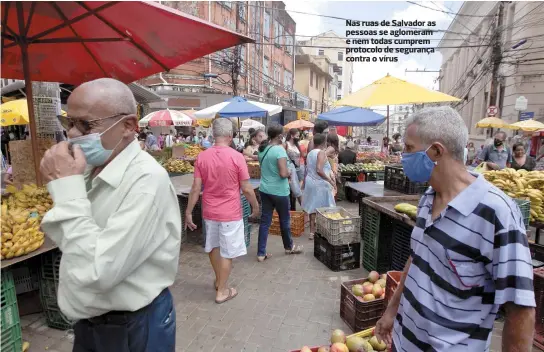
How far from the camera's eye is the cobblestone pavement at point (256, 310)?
11.0ft

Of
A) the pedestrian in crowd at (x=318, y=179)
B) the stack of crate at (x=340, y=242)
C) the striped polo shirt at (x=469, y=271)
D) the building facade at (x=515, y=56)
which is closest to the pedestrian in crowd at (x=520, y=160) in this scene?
the pedestrian in crowd at (x=318, y=179)

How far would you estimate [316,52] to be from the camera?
214ft

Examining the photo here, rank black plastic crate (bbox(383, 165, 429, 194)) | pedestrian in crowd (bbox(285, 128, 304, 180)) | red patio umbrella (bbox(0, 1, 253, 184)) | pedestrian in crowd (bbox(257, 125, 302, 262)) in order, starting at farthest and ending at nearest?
pedestrian in crowd (bbox(285, 128, 304, 180)) < black plastic crate (bbox(383, 165, 429, 194)) < pedestrian in crowd (bbox(257, 125, 302, 262)) < red patio umbrella (bbox(0, 1, 253, 184))

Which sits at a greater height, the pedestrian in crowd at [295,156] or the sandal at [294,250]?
the pedestrian in crowd at [295,156]

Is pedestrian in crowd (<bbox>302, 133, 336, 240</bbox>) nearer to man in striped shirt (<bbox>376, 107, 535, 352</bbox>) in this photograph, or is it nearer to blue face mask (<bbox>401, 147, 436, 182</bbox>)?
blue face mask (<bbox>401, 147, 436, 182</bbox>)

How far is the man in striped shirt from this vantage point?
1.43 meters

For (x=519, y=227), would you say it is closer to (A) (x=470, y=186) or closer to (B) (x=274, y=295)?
(A) (x=470, y=186)

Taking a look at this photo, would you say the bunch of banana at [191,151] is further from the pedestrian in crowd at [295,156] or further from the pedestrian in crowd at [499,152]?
the pedestrian in crowd at [499,152]

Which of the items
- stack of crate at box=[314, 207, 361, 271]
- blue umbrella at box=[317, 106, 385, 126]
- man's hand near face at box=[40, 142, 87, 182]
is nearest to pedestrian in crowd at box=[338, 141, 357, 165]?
blue umbrella at box=[317, 106, 385, 126]

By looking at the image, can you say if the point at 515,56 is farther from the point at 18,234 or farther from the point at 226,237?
the point at 18,234

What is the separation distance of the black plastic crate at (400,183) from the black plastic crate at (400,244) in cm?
125

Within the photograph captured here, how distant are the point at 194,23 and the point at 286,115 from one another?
31.2m

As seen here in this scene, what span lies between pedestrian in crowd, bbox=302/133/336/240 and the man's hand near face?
186 inches

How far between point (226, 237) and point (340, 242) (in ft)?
6.16
